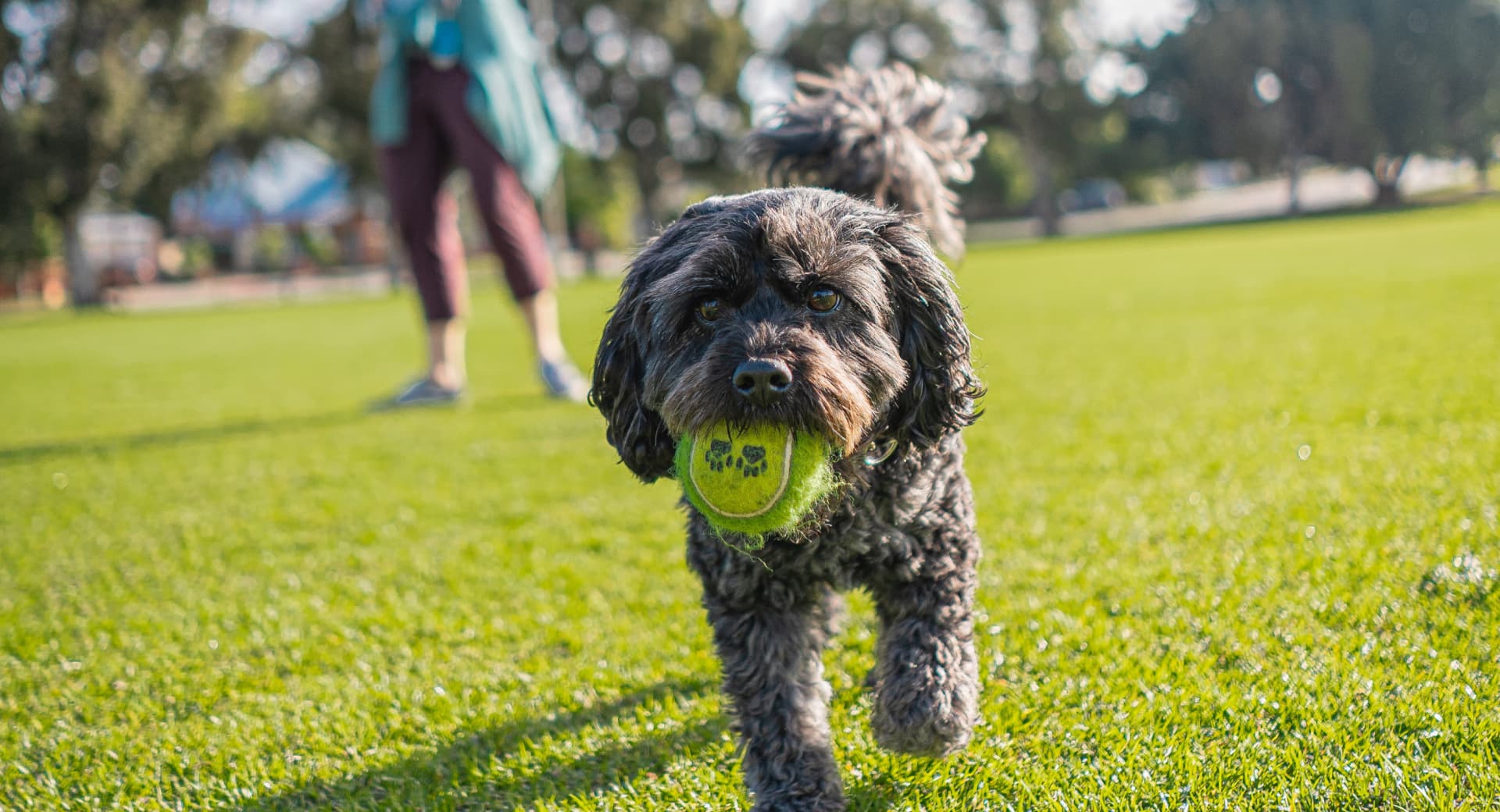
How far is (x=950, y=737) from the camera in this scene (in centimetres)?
243

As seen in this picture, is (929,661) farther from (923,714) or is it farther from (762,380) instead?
(762,380)

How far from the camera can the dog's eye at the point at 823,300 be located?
8.22 feet

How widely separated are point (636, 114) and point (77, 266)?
85.4ft

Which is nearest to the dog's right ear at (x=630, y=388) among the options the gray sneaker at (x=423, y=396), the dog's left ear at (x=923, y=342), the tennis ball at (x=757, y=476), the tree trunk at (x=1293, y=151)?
the tennis ball at (x=757, y=476)

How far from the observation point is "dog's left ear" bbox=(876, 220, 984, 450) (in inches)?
104

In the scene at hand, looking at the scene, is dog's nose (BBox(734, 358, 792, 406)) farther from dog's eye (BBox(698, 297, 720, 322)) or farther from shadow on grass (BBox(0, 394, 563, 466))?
shadow on grass (BBox(0, 394, 563, 466))

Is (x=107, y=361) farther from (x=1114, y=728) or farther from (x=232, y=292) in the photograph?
(x=232, y=292)

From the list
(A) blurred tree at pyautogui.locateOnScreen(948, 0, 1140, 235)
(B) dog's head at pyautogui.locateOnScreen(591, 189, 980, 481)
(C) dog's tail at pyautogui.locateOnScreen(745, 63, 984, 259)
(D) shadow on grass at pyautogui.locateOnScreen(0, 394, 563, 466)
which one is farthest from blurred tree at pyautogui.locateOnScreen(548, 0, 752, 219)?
(B) dog's head at pyautogui.locateOnScreen(591, 189, 980, 481)

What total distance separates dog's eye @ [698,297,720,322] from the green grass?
987mm

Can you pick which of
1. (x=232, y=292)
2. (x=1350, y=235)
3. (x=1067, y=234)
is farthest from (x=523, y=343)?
(x=1067, y=234)

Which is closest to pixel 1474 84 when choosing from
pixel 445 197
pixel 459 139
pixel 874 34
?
pixel 874 34

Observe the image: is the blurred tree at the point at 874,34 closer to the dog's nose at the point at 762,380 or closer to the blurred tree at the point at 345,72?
the blurred tree at the point at 345,72

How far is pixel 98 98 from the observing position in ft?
121

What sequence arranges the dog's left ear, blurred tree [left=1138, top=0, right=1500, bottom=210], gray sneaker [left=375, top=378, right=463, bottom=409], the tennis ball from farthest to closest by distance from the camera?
1. blurred tree [left=1138, top=0, right=1500, bottom=210]
2. gray sneaker [left=375, top=378, right=463, bottom=409]
3. the dog's left ear
4. the tennis ball
